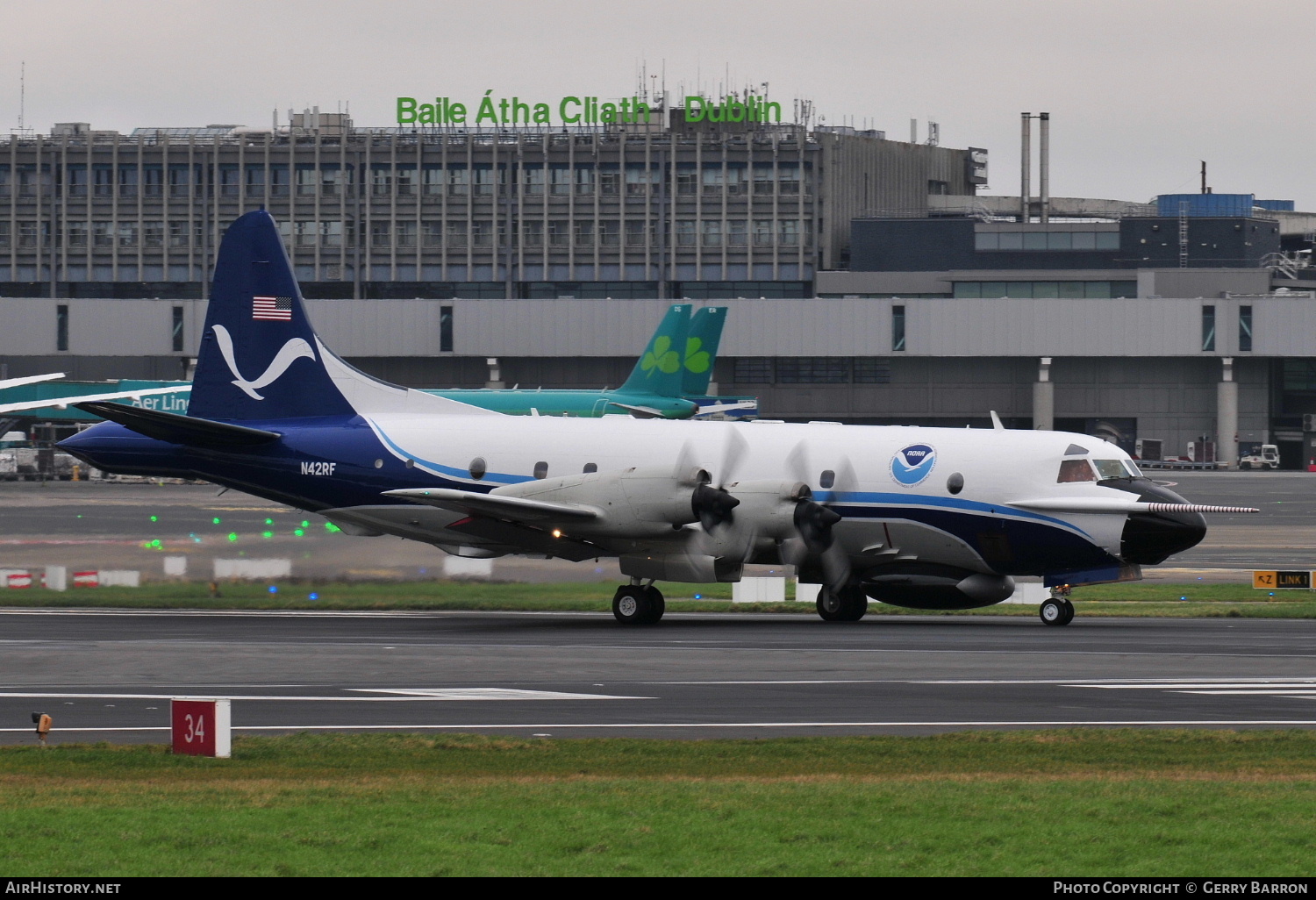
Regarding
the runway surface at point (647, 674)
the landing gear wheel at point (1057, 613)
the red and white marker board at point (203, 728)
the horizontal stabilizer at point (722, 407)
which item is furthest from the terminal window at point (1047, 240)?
the red and white marker board at point (203, 728)

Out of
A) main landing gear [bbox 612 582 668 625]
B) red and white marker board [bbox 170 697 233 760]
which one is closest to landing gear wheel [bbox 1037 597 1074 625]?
main landing gear [bbox 612 582 668 625]

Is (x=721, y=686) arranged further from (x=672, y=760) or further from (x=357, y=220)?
(x=357, y=220)

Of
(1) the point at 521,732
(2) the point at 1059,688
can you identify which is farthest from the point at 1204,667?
(1) the point at 521,732

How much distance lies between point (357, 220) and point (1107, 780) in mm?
119085

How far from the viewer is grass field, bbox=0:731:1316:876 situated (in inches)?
508

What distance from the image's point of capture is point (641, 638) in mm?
32688

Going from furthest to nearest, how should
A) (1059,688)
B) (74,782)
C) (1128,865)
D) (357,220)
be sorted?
(357,220)
(1059,688)
(74,782)
(1128,865)

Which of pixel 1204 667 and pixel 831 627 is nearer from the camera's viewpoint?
pixel 1204 667

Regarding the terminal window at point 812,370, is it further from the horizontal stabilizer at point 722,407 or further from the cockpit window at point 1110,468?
the cockpit window at point 1110,468

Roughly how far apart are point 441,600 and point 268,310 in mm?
7943

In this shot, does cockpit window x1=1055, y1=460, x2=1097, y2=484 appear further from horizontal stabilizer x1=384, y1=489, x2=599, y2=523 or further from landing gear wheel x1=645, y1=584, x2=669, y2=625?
horizontal stabilizer x1=384, y1=489, x2=599, y2=523

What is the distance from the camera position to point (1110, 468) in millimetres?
35406

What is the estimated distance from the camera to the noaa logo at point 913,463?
35.4 metres

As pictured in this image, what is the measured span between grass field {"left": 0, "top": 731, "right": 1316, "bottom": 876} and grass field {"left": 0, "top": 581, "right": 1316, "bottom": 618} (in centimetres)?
1956
